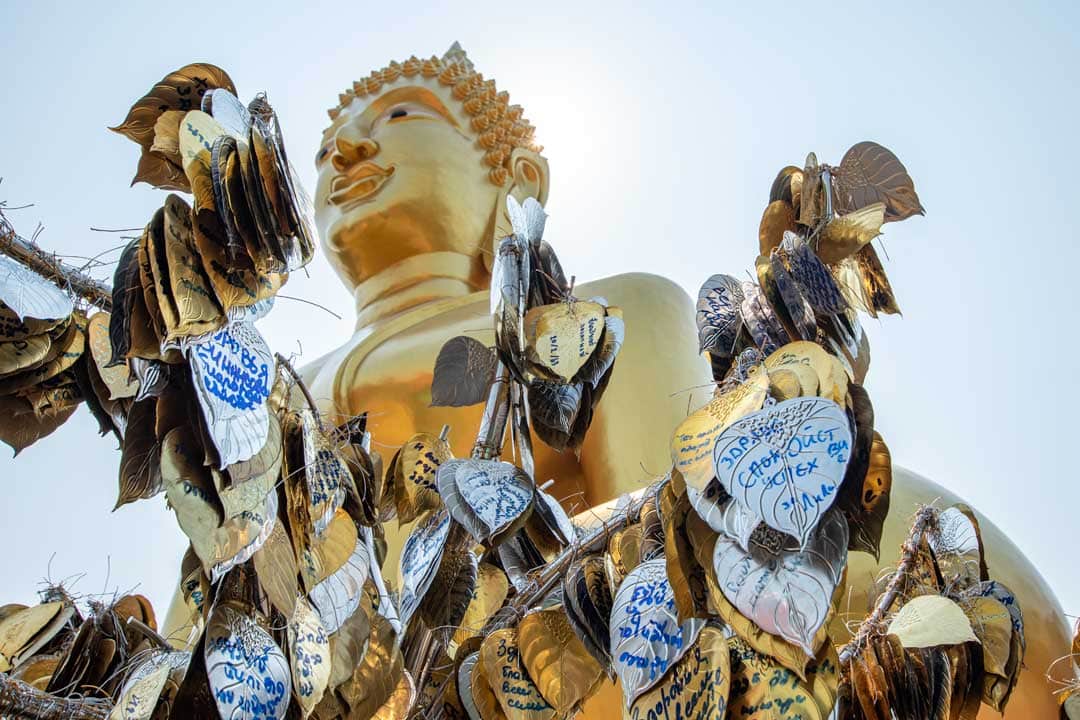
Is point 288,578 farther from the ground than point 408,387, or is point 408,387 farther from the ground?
point 408,387

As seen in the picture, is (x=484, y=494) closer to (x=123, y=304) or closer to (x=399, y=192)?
(x=123, y=304)

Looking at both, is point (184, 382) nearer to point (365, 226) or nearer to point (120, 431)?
point (120, 431)

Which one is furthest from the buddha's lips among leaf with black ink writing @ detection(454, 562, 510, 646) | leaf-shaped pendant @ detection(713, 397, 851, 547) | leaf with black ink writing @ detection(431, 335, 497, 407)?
leaf-shaped pendant @ detection(713, 397, 851, 547)

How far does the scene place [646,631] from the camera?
143 centimetres

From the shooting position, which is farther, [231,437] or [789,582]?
[231,437]

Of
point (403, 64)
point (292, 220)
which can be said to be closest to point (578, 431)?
point (292, 220)

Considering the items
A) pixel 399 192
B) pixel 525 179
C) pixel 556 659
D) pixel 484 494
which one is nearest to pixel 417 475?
pixel 484 494

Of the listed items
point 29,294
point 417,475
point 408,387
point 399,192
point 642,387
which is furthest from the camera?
point 399,192

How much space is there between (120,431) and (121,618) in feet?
0.84

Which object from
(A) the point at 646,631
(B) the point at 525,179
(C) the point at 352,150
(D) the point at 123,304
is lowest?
(A) the point at 646,631

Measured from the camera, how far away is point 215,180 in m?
1.44

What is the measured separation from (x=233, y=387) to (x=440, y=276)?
130 inches

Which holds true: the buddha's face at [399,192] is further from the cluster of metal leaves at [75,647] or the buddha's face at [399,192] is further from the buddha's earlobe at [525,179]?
the cluster of metal leaves at [75,647]

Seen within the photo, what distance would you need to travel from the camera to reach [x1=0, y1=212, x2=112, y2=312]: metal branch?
173 centimetres
